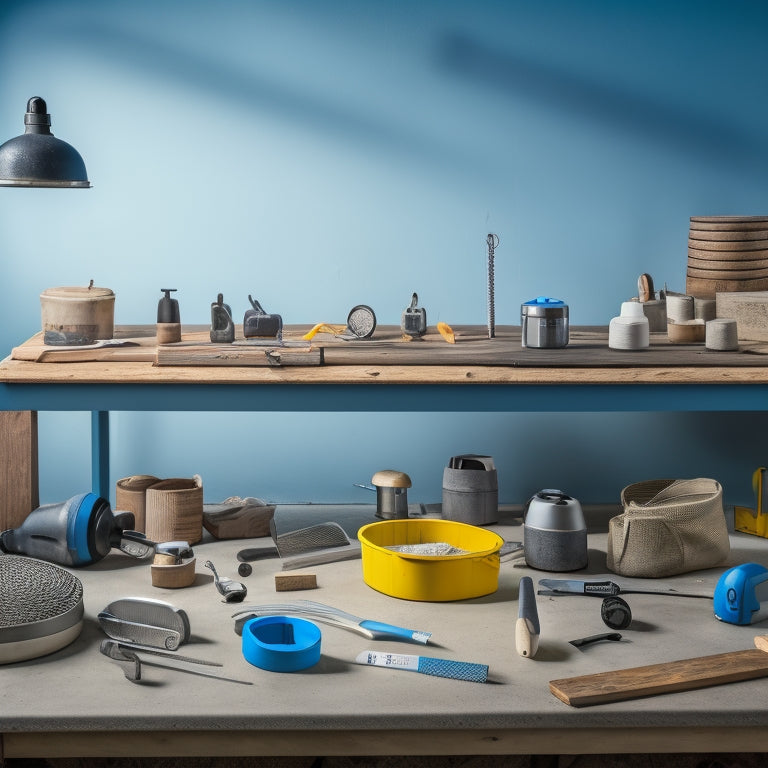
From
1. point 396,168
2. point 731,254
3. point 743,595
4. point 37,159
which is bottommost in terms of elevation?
point 743,595

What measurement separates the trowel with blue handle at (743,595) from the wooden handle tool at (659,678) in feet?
0.83

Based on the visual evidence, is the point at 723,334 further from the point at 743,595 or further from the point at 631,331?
the point at 743,595

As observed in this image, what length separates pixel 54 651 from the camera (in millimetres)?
2617

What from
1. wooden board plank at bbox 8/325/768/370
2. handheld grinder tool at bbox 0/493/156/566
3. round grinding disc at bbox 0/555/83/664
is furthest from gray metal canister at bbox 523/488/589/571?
round grinding disc at bbox 0/555/83/664

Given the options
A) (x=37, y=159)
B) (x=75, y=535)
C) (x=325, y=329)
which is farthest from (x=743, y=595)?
(x=37, y=159)

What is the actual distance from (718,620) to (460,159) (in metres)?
2.56

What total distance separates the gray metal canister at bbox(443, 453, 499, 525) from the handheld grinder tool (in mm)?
1108

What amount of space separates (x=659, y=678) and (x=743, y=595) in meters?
0.53

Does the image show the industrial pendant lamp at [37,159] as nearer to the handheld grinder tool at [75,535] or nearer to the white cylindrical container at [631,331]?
the handheld grinder tool at [75,535]

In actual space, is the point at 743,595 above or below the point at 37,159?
below

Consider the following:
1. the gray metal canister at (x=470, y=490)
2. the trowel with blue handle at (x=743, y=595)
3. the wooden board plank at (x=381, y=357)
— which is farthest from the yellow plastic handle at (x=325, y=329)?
the trowel with blue handle at (x=743, y=595)

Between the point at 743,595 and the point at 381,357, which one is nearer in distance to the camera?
the point at 743,595

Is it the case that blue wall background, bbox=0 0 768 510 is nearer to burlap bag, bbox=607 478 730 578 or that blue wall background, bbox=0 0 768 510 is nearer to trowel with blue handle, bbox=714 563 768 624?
burlap bag, bbox=607 478 730 578

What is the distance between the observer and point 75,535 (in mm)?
3254
